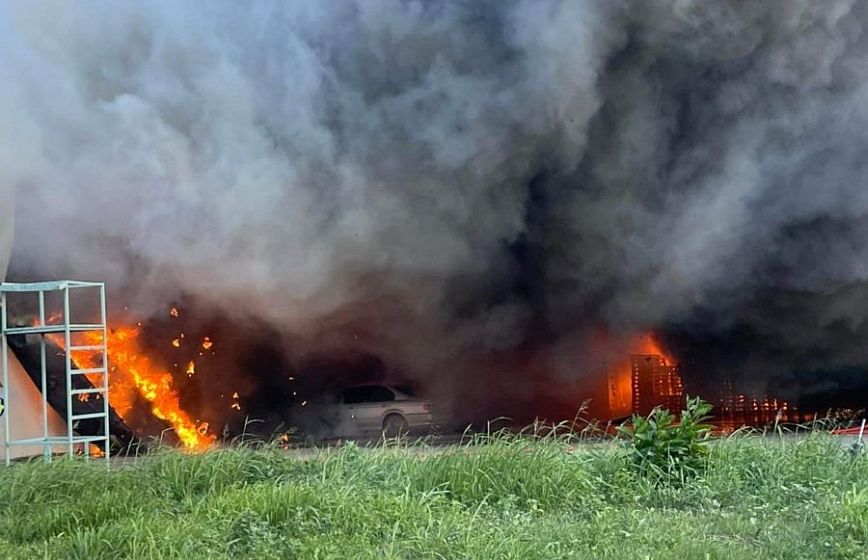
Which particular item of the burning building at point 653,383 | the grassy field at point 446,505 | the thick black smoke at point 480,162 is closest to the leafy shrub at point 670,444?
the grassy field at point 446,505

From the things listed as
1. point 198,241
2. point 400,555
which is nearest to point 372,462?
point 400,555

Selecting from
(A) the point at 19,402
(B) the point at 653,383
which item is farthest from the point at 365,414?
(A) the point at 19,402

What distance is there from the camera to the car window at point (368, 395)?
14148mm

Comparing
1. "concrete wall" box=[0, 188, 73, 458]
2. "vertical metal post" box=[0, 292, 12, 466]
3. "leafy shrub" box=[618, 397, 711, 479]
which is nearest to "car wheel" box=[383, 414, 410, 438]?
"concrete wall" box=[0, 188, 73, 458]

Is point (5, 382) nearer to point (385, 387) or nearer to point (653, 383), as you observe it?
point (385, 387)

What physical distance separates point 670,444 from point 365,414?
8.26 metres

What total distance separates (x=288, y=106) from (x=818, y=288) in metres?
7.35

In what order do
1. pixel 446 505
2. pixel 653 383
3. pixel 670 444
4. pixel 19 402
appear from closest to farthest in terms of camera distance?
pixel 446 505, pixel 670 444, pixel 19 402, pixel 653 383

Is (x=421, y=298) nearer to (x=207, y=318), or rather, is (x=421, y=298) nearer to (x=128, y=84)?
(x=207, y=318)

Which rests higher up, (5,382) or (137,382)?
(5,382)

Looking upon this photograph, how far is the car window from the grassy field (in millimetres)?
7297

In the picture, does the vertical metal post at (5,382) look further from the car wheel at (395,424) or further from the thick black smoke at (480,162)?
the car wheel at (395,424)

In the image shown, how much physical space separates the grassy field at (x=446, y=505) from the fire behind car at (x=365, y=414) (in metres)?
7.17

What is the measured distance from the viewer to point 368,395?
1420 centimetres
